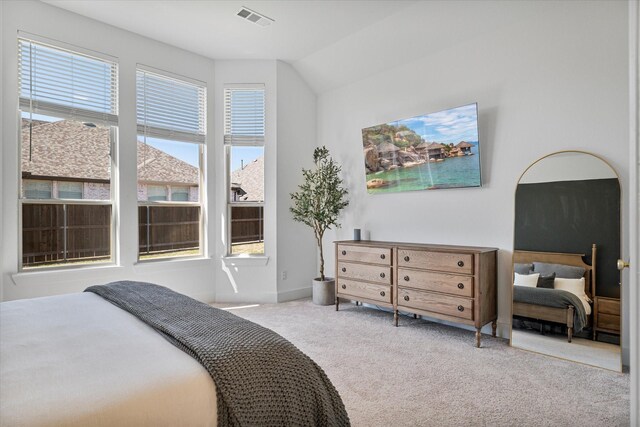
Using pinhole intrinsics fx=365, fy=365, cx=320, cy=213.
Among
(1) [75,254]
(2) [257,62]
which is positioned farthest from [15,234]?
(2) [257,62]

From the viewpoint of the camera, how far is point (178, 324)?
158 centimetres

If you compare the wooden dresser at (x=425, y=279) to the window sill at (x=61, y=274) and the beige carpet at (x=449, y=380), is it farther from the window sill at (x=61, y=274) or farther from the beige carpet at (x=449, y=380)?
the window sill at (x=61, y=274)

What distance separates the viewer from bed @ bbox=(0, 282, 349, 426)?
3.25ft

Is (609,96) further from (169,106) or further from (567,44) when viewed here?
(169,106)

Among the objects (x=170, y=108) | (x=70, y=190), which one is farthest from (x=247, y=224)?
(x=70, y=190)

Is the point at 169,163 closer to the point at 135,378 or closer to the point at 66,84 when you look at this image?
the point at 66,84

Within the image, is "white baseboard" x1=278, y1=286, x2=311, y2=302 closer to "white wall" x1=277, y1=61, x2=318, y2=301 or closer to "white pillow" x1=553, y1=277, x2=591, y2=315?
"white wall" x1=277, y1=61, x2=318, y2=301

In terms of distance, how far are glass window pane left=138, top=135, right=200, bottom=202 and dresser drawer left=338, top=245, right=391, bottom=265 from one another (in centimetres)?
199

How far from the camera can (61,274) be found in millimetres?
3518

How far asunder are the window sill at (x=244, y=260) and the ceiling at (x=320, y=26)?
2556mm

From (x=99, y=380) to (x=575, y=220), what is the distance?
10.5 ft

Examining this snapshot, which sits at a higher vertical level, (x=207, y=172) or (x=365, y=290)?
(x=207, y=172)

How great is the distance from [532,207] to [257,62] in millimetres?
3616

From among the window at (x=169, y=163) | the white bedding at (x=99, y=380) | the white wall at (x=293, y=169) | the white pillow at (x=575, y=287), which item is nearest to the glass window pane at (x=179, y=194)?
the window at (x=169, y=163)
